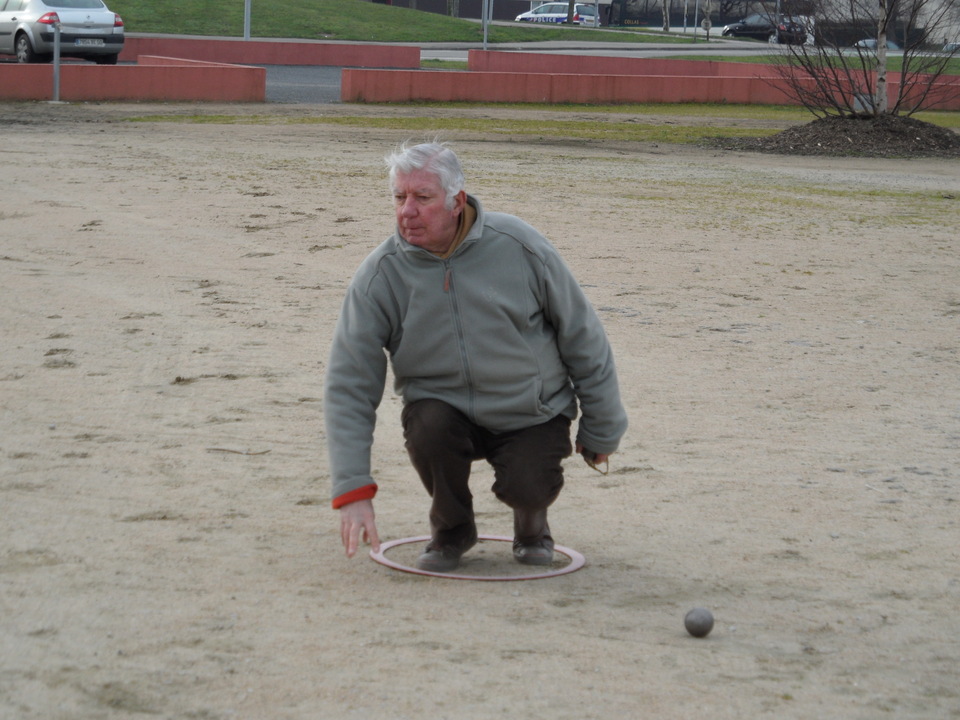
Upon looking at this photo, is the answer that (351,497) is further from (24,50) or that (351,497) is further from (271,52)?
(271,52)

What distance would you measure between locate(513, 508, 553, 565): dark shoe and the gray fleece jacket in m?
0.43

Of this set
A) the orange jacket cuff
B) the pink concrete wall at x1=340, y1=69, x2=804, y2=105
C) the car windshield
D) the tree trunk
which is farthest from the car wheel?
the orange jacket cuff

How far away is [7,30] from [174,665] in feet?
79.8

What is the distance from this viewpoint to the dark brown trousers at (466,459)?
14.2ft

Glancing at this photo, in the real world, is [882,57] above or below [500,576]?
above

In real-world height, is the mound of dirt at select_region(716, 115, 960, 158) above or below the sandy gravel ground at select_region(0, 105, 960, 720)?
above

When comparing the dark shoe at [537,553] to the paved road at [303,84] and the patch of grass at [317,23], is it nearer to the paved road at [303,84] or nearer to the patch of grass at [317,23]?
the paved road at [303,84]

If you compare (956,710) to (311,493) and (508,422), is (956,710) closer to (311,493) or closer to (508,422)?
(508,422)

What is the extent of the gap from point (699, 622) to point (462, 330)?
1174mm

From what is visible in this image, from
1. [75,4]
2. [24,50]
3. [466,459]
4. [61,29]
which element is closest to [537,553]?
[466,459]

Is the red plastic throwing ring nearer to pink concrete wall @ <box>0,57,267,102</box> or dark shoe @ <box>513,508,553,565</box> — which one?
dark shoe @ <box>513,508,553,565</box>

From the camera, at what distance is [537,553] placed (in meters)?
4.62

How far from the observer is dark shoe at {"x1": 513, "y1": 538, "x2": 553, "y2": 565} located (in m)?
4.62

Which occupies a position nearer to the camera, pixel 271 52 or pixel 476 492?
pixel 476 492
